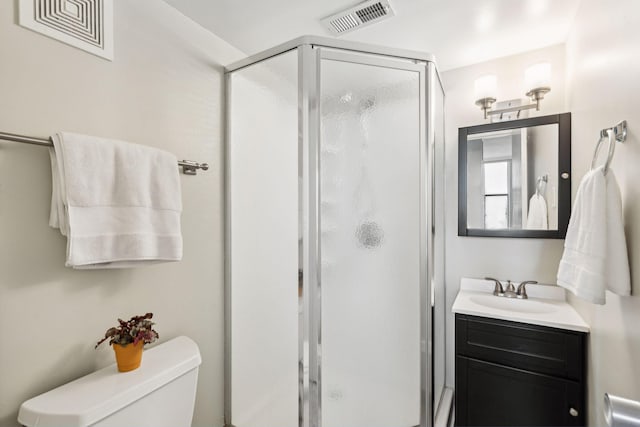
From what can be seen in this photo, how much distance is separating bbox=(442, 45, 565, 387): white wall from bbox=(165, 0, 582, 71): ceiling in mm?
115

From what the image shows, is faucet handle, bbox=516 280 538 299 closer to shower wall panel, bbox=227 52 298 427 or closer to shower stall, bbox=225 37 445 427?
shower stall, bbox=225 37 445 427

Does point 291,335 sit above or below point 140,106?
below

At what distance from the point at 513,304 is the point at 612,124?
110 centimetres

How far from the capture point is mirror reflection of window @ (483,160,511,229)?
6.17ft

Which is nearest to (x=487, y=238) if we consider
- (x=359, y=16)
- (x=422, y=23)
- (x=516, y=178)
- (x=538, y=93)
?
(x=516, y=178)

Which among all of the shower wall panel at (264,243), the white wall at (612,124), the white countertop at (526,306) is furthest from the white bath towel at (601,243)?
the shower wall panel at (264,243)

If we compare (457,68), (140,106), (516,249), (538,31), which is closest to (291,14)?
(140,106)

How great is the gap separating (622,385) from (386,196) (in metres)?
1.02

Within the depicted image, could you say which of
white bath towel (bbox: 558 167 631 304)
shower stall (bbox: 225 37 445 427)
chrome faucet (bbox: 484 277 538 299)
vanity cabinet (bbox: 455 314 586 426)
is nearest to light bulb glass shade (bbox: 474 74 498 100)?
shower stall (bbox: 225 37 445 427)

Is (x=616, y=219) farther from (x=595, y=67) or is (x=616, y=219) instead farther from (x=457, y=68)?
(x=457, y=68)

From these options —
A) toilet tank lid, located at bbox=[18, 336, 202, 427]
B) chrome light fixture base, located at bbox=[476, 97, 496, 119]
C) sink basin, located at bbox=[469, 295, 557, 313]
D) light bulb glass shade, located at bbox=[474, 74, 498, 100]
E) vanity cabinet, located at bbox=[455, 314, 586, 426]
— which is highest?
light bulb glass shade, located at bbox=[474, 74, 498, 100]

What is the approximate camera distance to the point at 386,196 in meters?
1.45

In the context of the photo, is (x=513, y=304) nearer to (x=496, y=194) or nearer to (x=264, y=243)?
(x=496, y=194)

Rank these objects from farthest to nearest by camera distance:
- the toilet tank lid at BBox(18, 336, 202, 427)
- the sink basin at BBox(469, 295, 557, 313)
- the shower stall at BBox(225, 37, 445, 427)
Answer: the sink basin at BBox(469, 295, 557, 313) < the shower stall at BBox(225, 37, 445, 427) < the toilet tank lid at BBox(18, 336, 202, 427)
